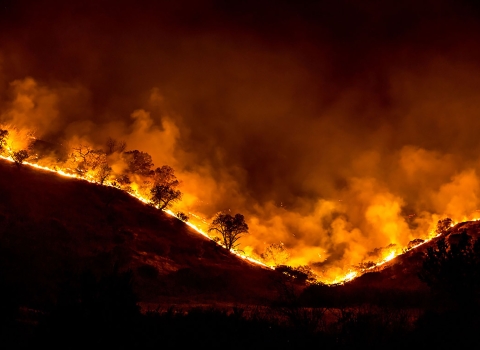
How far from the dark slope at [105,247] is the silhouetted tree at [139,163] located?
6597 millimetres

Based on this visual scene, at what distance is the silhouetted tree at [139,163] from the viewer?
5303 centimetres

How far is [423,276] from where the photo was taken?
15383 mm

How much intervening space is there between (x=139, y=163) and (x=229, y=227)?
52.2ft

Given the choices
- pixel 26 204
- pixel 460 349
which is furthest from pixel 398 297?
pixel 26 204

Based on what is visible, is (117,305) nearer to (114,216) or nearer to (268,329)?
(268,329)

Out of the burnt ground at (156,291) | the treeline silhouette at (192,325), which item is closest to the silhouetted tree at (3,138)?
the burnt ground at (156,291)

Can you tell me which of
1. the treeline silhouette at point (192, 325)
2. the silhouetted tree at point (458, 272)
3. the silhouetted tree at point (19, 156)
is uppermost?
the silhouetted tree at point (19, 156)

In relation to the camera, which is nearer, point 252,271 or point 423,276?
point 423,276

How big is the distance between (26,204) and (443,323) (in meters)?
34.5

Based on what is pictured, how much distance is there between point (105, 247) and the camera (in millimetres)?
32969

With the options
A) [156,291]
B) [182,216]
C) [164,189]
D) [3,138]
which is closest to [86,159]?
[3,138]

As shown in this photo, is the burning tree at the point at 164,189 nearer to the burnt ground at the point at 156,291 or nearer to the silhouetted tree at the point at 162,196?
the silhouetted tree at the point at 162,196

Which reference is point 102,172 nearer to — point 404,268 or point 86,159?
point 86,159

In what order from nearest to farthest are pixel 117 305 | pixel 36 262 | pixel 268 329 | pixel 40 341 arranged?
pixel 40 341, pixel 117 305, pixel 268 329, pixel 36 262
